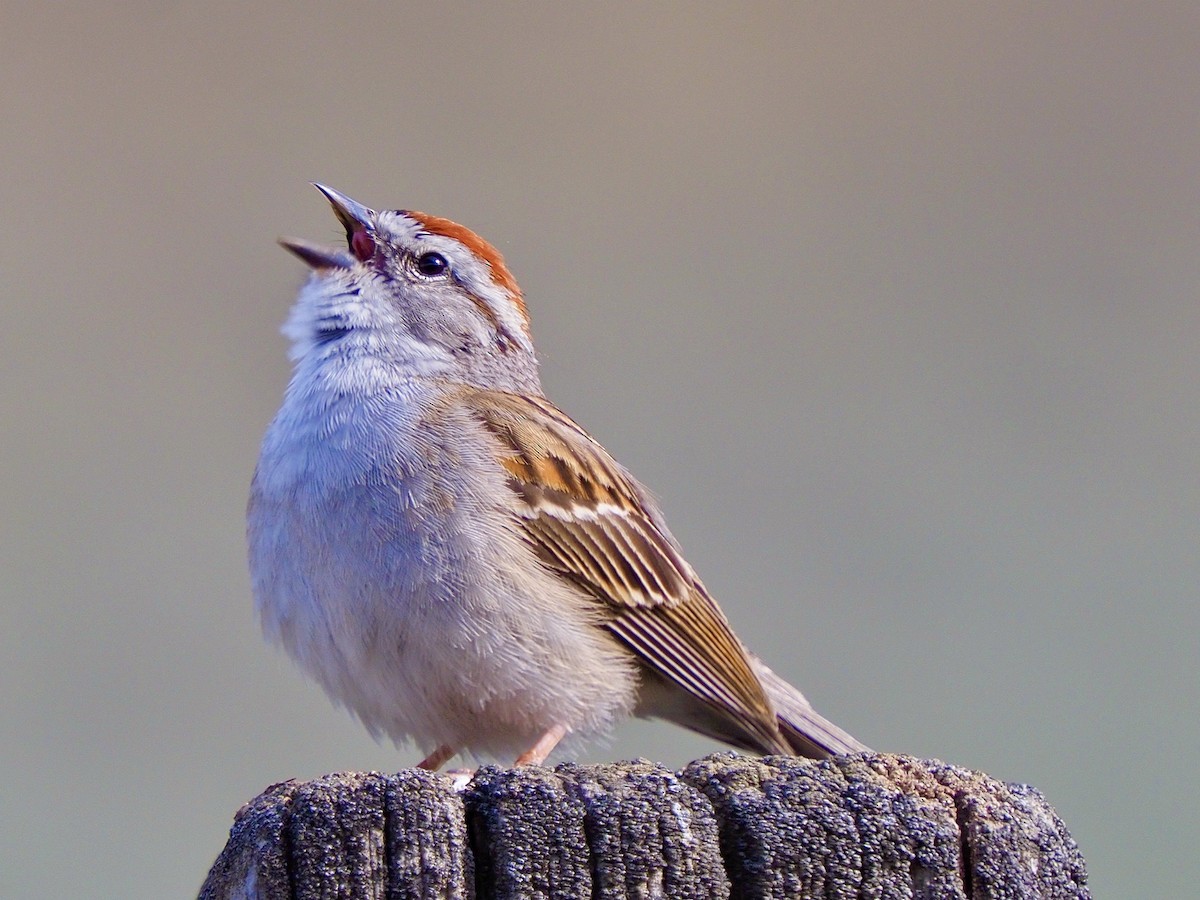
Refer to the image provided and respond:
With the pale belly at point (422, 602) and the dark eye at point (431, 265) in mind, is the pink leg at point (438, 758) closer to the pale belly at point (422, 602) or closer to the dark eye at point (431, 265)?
the pale belly at point (422, 602)

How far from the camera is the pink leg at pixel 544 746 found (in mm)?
2989

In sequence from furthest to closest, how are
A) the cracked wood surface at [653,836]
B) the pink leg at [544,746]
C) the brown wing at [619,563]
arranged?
the brown wing at [619,563]
the pink leg at [544,746]
the cracked wood surface at [653,836]

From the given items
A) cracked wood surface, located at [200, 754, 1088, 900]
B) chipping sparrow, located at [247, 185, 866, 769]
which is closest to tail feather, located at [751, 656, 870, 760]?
chipping sparrow, located at [247, 185, 866, 769]

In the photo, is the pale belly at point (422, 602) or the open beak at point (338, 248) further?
the open beak at point (338, 248)

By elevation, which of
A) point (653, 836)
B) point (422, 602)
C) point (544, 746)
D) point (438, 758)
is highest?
point (653, 836)

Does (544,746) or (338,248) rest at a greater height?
(338,248)

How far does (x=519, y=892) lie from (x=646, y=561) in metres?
1.78

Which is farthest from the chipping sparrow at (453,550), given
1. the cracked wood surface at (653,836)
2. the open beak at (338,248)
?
the cracked wood surface at (653,836)

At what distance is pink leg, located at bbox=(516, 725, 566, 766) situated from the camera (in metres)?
2.99

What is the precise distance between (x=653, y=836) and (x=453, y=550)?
129cm

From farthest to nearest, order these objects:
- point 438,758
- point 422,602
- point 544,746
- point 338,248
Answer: point 338,248, point 438,758, point 544,746, point 422,602

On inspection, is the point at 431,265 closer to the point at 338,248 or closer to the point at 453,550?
the point at 338,248

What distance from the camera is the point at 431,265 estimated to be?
3.74m

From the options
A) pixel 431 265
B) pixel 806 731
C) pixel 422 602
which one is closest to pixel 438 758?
pixel 422 602
